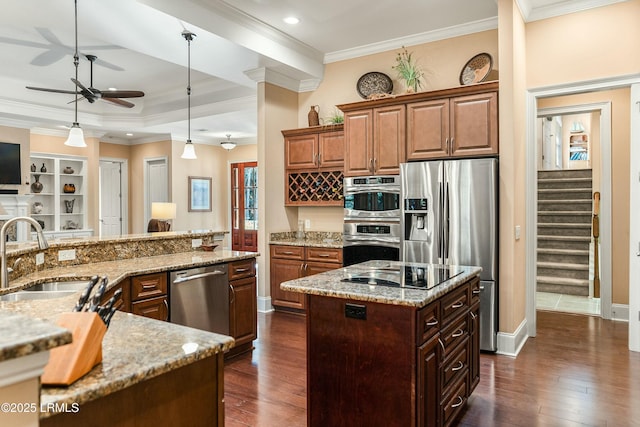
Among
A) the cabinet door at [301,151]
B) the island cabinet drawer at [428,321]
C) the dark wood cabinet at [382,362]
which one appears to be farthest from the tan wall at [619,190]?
the island cabinet drawer at [428,321]

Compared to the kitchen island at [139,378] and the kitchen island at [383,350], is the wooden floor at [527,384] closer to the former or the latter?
the kitchen island at [383,350]

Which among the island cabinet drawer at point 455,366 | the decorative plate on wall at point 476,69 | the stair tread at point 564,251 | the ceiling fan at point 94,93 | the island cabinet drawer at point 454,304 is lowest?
the island cabinet drawer at point 455,366

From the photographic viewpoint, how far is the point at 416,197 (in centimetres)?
404

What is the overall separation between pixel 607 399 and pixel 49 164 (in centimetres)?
948

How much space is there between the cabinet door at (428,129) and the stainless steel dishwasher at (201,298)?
220 cm

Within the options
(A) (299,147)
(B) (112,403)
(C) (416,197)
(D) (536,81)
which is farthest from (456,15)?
(B) (112,403)

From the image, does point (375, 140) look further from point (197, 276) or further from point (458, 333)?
point (458, 333)

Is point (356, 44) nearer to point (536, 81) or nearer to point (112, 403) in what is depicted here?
point (536, 81)

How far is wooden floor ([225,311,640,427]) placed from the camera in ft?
8.55

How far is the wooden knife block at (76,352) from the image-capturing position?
979 mm

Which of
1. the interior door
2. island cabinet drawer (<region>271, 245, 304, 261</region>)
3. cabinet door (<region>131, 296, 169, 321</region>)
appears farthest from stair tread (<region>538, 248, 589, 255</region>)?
the interior door

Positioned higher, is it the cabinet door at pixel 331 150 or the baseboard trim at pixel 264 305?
the cabinet door at pixel 331 150

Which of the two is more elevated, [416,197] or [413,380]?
[416,197]

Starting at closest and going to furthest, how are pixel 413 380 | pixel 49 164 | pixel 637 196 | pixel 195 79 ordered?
pixel 413 380 → pixel 637 196 → pixel 195 79 → pixel 49 164
